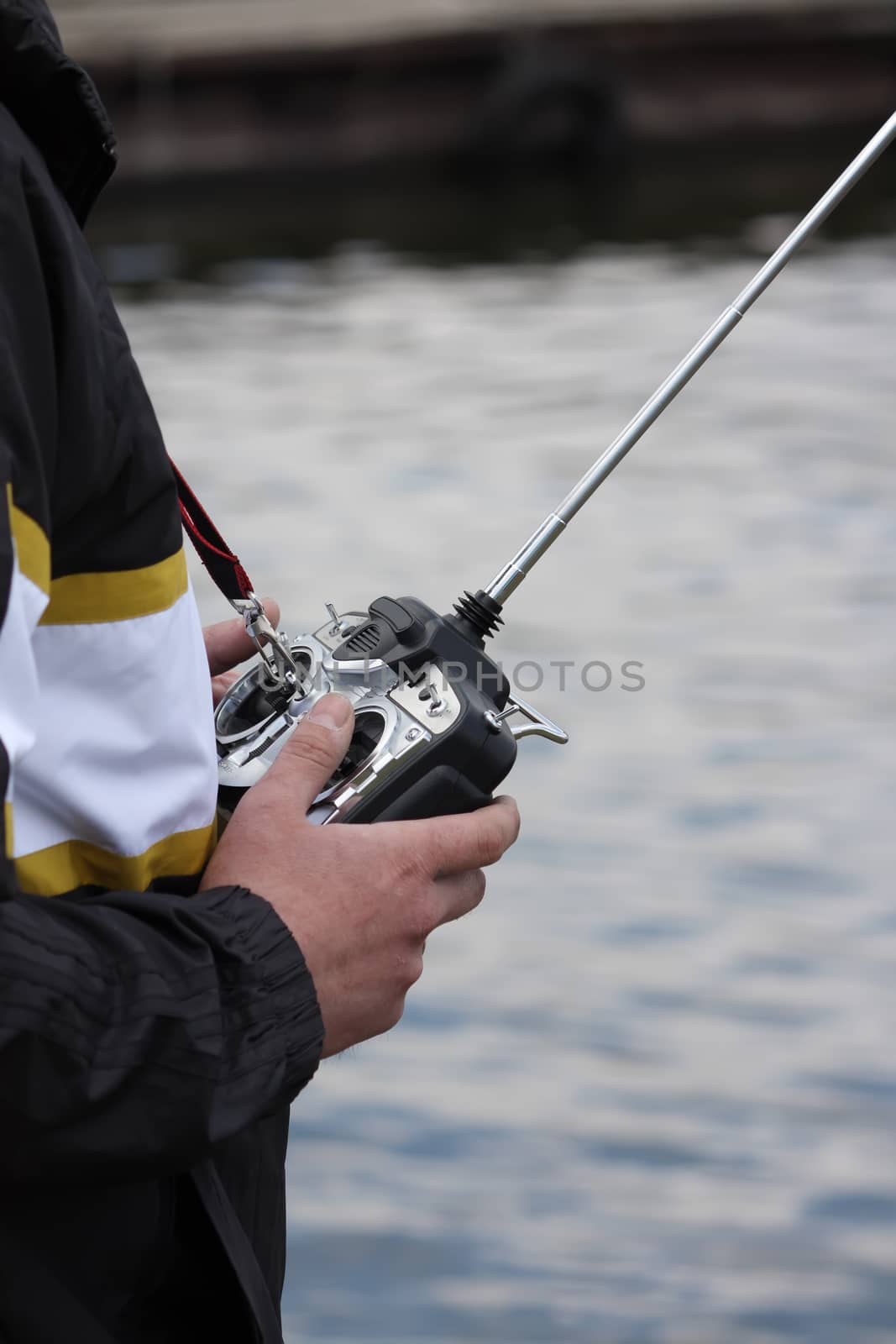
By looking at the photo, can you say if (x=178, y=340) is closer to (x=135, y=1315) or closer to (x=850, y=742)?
(x=850, y=742)

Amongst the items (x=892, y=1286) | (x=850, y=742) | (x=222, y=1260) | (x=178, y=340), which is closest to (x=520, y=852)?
(x=850, y=742)

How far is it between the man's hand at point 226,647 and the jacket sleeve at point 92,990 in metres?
0.40

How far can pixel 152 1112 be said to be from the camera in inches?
30.9

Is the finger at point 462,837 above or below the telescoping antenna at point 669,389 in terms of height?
below

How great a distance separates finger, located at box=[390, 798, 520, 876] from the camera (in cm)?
96

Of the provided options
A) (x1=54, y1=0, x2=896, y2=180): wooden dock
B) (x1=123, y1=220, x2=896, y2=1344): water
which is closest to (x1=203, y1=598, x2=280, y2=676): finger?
(x1=123, y1=220, x2=896, y2=1344): water

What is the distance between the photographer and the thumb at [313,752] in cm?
96

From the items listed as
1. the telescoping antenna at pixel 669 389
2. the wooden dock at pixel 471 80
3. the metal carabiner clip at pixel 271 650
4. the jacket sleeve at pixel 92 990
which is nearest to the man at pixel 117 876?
the jacket sleeve at pixel 92 990

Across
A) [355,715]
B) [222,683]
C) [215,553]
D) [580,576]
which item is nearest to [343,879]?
[355,715]

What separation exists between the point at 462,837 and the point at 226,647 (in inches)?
13.6

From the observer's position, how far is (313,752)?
0.99 meters

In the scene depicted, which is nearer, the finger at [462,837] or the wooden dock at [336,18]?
the finger at [462,837]

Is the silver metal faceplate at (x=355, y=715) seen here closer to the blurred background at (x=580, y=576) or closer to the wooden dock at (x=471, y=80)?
the blurred background at (x=580, y=576)

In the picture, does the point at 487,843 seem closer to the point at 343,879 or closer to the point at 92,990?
the point at 343,879
